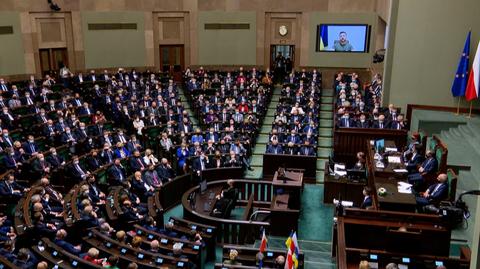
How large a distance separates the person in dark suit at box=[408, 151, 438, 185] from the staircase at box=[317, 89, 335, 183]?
399cm

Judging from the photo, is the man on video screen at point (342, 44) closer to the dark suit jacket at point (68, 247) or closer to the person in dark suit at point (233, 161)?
the person in dark suit at point (233, 161)

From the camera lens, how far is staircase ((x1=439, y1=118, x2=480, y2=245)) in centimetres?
846

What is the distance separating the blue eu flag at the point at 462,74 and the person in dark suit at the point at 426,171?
176 inches

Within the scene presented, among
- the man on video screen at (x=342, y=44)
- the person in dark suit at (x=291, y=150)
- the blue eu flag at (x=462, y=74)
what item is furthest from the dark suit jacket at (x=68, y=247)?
the man on video screen at (x=342, y=44)

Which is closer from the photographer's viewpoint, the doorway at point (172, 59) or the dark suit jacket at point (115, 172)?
the dark suit jacket at point (115, 172)

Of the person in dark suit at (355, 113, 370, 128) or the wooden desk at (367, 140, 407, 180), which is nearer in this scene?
the wooden desk at (367, 140, 407, 180)

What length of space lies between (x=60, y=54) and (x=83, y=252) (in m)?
14.1

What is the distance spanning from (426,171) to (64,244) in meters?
6.48

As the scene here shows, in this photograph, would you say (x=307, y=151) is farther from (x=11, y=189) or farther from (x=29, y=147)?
(x=11, y=189)

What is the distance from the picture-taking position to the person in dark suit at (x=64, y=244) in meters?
8.27

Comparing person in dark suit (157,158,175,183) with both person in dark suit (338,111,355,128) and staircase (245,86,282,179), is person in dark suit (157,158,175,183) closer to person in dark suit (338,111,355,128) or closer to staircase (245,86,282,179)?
staircase (245,86,282,179)

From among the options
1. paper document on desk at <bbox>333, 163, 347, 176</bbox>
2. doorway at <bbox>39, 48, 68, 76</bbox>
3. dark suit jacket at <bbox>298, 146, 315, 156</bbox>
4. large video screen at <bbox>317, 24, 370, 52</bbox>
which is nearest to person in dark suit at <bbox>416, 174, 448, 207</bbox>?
paper document on desk at <bbox>333, 163, 347, 176</bbox>

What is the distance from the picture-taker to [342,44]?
22.2 meters

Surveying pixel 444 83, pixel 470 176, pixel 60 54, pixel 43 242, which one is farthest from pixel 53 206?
pixel 60 54
